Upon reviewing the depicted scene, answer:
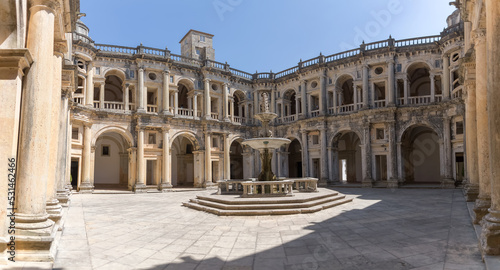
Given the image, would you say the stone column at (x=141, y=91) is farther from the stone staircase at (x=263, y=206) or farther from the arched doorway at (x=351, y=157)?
the arched doorway at (x=351, y=157)

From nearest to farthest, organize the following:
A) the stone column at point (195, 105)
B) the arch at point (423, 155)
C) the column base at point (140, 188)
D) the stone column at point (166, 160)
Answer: the column base at point (140, 188)
the stone column at point (166, 160)
the stone column at point (195, 105)
the arch at point (423, 155)

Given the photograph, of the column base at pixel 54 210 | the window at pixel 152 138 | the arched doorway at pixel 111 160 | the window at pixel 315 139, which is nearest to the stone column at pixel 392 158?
the window at pixel 315 139

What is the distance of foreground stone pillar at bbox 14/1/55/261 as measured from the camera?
5.57m

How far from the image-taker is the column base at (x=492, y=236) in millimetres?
5574

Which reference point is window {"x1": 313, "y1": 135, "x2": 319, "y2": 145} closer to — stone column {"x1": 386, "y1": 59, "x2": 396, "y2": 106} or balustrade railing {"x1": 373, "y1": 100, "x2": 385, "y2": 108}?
balustrade railing {"x1": 373, "y1": 100, "x2": 385, "y2": 108}

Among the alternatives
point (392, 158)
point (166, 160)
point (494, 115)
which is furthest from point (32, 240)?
point (392, 158)

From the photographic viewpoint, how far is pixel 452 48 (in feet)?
75.0

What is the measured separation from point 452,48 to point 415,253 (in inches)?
851

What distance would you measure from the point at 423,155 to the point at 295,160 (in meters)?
12.3

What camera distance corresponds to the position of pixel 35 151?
5.88 m

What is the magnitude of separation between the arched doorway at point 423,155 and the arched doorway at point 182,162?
67.6ft

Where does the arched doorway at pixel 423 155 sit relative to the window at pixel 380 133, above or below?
below

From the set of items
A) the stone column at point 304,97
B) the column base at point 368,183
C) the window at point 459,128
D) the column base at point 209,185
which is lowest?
the column base at point 209,185

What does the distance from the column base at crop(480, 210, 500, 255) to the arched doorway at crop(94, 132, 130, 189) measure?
29.1 meters
